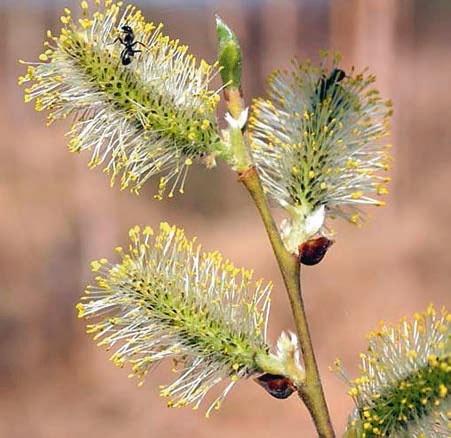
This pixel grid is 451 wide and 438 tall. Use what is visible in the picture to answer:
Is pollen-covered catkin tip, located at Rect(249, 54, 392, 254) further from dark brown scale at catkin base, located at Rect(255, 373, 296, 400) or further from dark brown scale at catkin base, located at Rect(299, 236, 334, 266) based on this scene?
dark brown scale at catkin base, located at Rect(255, 373, 296, 400)

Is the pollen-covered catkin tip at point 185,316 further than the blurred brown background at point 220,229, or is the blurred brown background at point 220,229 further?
the blurred brown background at point 220,229

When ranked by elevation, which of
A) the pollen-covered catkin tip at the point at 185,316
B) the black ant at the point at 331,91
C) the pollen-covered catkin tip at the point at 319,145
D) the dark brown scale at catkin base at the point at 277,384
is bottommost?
the dark brown scale at catkin base at the point at 277,384

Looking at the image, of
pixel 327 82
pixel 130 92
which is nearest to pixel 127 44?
pixel 130 92

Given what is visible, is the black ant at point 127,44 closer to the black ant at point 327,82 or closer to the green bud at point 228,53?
the green bud at point 228,53

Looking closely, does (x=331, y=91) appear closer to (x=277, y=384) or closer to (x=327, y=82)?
(x=327, y=82)

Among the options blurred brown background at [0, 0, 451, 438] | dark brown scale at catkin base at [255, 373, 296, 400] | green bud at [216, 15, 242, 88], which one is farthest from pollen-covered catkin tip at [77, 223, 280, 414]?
blurred brown background at [0, 0, 451, 438]

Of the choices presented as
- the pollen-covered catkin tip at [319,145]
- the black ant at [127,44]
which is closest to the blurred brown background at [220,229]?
the pollen-covered catkin tip at [319,145]
